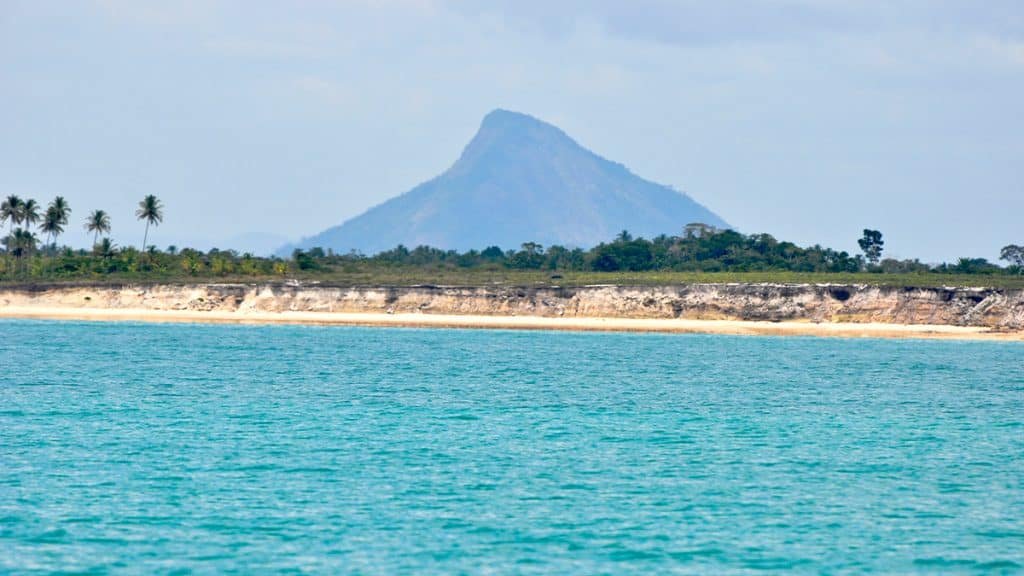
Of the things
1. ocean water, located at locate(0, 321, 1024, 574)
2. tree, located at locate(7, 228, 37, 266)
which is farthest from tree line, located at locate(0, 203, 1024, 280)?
ocean water, located at locate(0, 321, 1024, 574)

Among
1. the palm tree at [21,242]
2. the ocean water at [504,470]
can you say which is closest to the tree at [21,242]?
the palm tree at [21,242]

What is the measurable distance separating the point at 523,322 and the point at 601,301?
22.9 feet

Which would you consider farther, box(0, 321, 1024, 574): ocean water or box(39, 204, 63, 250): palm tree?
box(39, 204, 63, 250): palm tree

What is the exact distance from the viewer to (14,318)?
318 ft

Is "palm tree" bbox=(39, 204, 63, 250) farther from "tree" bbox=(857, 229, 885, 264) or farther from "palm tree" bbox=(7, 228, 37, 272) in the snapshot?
"tree" bbox=(857, 229, 885, 264)

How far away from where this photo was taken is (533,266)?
128250 mm

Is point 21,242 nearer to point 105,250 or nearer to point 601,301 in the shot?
point 105,250

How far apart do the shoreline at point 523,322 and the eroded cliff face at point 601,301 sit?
74cm

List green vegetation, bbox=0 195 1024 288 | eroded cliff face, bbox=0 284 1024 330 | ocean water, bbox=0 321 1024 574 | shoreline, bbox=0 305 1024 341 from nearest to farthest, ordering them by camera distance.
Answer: ocean water, bbox=0 321 1024 574
shoreline, bbox=0 305 1024 341
eroded cliff face, bbox=0 284 1024 330
green vegetation, bbox=0 195 1024 288

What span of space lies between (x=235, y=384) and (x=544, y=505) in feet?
82.4

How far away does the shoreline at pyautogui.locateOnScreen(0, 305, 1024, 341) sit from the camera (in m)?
85.3

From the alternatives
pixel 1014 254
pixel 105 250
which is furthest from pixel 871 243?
pixel 105 250

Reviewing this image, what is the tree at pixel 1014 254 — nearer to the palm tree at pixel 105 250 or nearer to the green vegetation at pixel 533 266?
the green vegetation at pixel 533 266

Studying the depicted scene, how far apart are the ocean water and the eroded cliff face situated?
35785 mm
